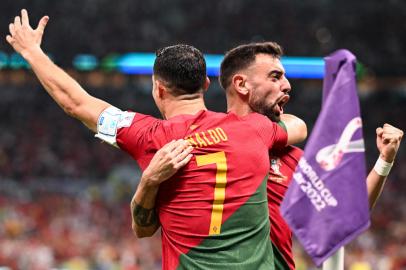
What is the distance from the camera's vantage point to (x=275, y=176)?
3.71 metres

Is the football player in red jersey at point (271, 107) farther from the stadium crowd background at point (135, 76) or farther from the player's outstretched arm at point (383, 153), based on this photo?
the stadium crowd background at point (135, 76)

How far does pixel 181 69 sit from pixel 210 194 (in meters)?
0.54

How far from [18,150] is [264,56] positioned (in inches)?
696

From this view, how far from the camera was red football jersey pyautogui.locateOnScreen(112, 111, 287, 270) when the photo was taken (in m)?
3.19

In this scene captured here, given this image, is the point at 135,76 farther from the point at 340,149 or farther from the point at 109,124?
the point at 340,149

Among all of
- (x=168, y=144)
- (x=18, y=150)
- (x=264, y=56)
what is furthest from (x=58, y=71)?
(x=18, y=150)

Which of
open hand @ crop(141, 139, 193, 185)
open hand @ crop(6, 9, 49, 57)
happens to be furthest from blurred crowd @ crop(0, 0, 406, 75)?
open hand @ crop(141, 139, 193, 185)

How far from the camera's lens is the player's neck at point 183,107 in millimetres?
3336

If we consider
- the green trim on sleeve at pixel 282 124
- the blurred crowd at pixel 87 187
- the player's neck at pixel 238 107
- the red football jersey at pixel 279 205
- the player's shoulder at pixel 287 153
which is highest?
the player's neck at pixel 238 107

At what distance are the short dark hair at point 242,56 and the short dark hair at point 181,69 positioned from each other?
527 millimetres

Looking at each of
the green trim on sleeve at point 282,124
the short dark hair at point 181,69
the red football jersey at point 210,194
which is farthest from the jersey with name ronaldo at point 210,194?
the green trim on sleeve at point 282,124

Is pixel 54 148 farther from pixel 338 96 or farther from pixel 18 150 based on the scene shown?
pixel 338 96

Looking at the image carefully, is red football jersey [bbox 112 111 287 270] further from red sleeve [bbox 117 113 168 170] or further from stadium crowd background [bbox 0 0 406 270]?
stadium crowd background [bbox 0 0 406 270]

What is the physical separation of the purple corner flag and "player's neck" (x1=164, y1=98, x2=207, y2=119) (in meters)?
0.73
